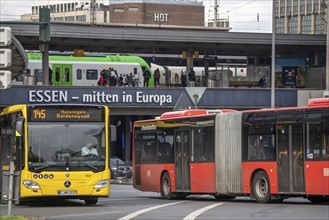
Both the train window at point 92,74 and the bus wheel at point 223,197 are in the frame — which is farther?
the train window at point 92,74

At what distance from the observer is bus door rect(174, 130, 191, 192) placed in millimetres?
29680

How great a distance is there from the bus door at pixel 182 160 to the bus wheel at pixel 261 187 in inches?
147

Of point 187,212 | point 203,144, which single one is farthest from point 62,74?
point 187,212

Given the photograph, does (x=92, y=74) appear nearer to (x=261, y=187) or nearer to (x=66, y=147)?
(x=66, y=147)

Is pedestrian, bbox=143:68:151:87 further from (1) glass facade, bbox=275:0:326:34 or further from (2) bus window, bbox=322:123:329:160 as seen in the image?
(1) glass facade, bbox=275:0:326:34

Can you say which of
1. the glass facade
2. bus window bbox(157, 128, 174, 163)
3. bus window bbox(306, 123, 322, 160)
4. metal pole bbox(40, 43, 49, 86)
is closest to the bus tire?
bus window bbox(157, 128, 174, 163)

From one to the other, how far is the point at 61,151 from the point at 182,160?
5.62m

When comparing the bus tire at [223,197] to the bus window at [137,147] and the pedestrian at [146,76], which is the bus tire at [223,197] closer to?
the bus window at [137,147]

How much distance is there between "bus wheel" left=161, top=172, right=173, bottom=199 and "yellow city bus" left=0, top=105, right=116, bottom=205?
17.6ft

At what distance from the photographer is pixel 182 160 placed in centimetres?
2998

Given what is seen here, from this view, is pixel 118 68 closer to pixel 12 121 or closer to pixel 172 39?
pixel 172 39

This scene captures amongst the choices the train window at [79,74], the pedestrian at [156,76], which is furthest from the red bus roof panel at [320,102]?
the pedestrian at [156,76]

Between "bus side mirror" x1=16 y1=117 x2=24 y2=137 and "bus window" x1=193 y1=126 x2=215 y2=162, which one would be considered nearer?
"bus side mirror" x1=16 y1=117 x2=24 y2=137

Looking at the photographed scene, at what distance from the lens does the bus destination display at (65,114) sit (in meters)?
25.6
